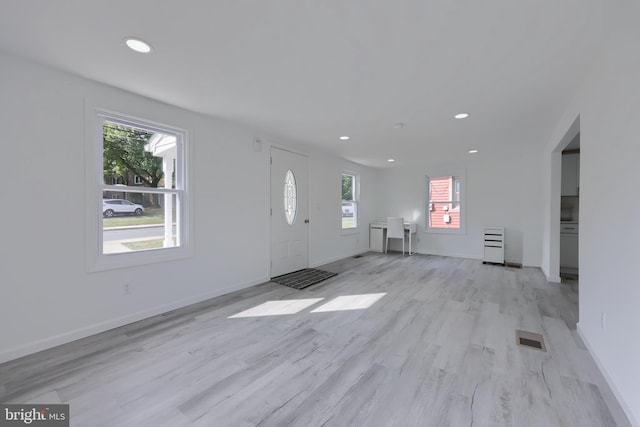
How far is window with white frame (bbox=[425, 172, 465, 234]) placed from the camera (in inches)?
254

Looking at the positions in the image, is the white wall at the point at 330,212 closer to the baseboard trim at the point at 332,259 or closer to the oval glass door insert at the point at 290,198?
the baseboard trim at the point at 332,259

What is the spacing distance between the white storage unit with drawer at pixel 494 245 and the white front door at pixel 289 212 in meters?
3.84

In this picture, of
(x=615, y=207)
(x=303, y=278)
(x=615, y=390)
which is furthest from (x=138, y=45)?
(x=615, y=390)

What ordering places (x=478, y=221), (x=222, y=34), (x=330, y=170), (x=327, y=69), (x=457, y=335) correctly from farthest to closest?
(x=478, y=221) < (x=330, y=170) < (x=457, y=335) < (x=327, y=69) < (x=222, y=34)

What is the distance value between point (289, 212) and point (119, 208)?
8.27 feet

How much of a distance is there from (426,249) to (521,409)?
552cm

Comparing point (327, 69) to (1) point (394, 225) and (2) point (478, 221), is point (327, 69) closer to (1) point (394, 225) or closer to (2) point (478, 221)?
(1) point (394, 225)

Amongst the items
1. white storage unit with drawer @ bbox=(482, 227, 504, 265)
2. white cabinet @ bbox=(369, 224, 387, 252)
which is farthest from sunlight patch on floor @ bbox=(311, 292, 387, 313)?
white cabinet @ bbox=(369, 224, 387, 252)

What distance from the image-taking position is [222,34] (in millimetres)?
1803

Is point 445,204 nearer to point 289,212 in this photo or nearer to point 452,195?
point 452,195

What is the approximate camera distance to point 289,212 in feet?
15.6

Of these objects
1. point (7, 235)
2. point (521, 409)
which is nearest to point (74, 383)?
point (7, 235)

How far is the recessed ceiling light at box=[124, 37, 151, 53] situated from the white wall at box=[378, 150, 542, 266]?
5.82 m

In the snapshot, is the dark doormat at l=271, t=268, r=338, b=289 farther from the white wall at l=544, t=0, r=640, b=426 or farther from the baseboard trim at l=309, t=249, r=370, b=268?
the white wall at l=544, t=0, r=640, b=426
